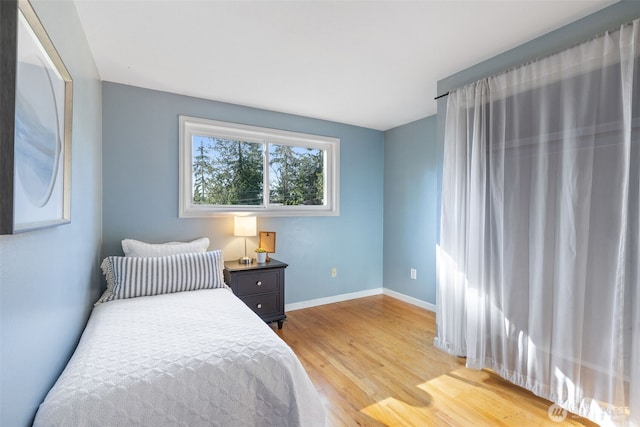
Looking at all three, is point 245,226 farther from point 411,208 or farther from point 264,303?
point 411,208

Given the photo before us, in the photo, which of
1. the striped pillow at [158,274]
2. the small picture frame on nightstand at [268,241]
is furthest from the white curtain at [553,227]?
the striped pillow at [158,274]

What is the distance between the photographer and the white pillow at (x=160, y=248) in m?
2.54

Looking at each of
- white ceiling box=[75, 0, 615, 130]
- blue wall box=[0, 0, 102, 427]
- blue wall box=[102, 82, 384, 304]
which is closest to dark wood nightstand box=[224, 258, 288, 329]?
blue wall box=[102, 82, 384, 304]

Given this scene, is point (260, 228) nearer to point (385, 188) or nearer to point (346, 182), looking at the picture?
point (346, 182)

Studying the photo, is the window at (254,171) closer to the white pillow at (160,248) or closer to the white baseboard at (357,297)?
the white pillow at (160,248)

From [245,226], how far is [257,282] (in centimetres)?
60

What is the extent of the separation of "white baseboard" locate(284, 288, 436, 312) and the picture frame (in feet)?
8.87

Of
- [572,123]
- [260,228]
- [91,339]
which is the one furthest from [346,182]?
[91,339]

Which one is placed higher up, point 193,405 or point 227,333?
point 227,333

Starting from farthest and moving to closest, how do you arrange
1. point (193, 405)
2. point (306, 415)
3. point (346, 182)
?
point (346, 182) → point (306, 415) → point (193, 405)

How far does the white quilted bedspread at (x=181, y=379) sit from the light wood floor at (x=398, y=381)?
0.58 metres

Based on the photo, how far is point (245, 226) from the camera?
10.3ft

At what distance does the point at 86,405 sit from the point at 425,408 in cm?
177

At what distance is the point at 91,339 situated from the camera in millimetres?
1489
